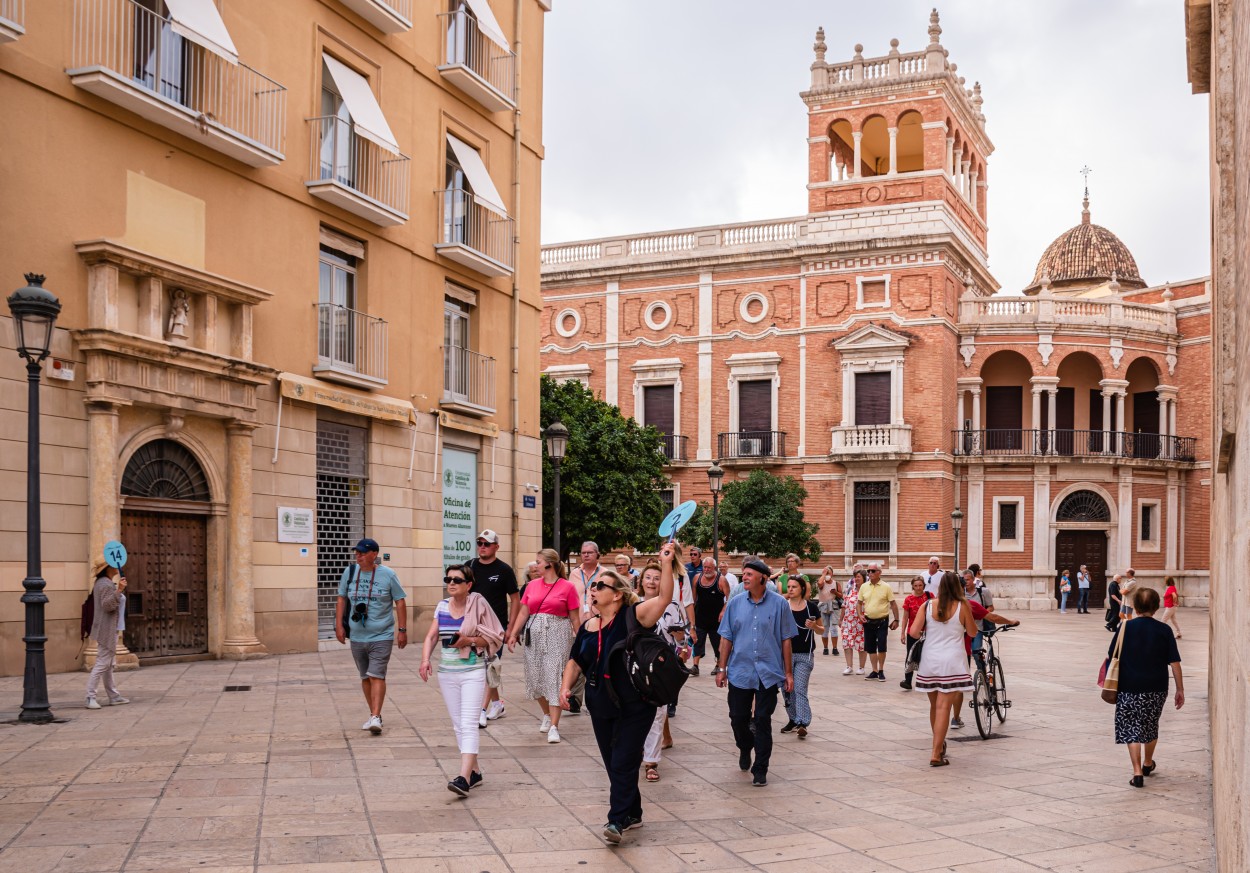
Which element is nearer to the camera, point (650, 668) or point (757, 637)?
point (650, 668)

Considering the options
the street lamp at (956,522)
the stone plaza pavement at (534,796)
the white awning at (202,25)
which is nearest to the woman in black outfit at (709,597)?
the stone plaza pavement at (534,796)

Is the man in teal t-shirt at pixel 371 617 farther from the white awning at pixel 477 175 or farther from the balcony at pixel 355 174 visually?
the white awning at pixel 477 175

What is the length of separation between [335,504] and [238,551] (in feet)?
8.86

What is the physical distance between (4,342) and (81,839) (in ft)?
27.8

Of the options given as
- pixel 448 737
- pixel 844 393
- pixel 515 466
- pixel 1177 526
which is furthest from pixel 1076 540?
pixel 448 737

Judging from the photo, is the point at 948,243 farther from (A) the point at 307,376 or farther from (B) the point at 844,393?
(A) the point at 307,376

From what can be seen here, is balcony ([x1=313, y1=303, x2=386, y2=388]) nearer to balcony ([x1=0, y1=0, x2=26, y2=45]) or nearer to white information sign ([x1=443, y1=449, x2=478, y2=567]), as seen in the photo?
white information sign ([x1=443, y1=449, x2=478, y2=567])

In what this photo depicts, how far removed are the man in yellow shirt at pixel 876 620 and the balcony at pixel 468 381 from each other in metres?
8.25

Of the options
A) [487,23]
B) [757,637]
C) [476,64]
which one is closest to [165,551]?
[757,637]

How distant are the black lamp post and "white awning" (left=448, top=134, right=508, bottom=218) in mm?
12300

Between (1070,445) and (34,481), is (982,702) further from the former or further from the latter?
(1070,445)

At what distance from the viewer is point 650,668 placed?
7324 millimetres

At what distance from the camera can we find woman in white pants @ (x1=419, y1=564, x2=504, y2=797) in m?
8.46

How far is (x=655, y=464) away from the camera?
35969 millimetres
